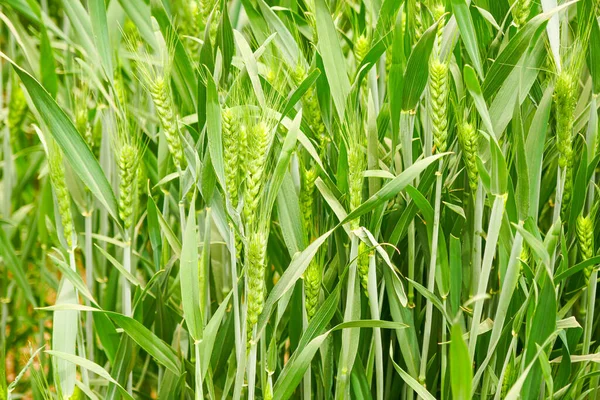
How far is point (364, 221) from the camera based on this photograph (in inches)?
26.3

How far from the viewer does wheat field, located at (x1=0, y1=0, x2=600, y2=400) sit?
58 centimetres

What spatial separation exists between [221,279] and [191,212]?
266 millimetres

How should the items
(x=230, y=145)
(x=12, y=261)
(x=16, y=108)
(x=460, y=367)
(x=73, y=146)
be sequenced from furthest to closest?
1. (x=16, y=108)
2. (x=12, y=261)
3. (x=73, y=146)
4. (x=230, y=145)
5. (x=460, y=367)

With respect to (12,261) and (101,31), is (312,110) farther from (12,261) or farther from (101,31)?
(12,261)

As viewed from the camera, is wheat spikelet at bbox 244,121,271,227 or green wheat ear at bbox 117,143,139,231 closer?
wheat spikelet at bbox 244,121,271,227

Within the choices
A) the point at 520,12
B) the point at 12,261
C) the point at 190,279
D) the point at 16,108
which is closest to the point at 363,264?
the point at 190,279

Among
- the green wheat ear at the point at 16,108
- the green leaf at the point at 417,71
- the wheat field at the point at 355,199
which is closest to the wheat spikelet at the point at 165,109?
the wheat field at the point at 355,199

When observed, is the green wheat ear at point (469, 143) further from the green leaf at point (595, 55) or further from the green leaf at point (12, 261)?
the green leaf at point (12, 261)

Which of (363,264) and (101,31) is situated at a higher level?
(101,31)

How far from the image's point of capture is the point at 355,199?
591 millimetres

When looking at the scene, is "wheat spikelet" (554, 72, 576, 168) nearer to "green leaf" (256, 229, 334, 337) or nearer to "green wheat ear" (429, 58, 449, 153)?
"green wheat ear" (429, 58, 449, 153)

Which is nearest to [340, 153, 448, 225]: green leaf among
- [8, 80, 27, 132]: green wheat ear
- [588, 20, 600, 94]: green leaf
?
[588, 20, 600, 94]: green leaf

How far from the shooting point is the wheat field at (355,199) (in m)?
0.58

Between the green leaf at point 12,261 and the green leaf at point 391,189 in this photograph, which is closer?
the green leaf at point 391,189
